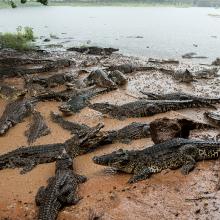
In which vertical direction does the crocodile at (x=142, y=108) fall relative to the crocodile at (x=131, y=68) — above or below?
above

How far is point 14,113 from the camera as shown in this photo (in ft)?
45.8

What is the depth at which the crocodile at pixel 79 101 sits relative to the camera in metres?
14.1

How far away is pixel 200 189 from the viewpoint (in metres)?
8.41

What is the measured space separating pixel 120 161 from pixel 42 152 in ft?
7.49

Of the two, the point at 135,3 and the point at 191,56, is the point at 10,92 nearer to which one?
the point at 191,56

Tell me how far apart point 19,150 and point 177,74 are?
10534mm

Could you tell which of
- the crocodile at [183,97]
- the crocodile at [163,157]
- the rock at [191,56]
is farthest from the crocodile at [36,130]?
the rock at [191,56]

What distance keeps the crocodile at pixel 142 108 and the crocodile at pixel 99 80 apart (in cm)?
322

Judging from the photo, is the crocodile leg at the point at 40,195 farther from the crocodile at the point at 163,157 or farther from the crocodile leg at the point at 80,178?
the crocodile at the point at 163,157

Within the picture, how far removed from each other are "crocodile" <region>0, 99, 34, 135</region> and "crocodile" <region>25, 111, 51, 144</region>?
0.67m

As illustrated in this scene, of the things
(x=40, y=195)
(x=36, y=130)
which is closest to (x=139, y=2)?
(x=36, y=130)

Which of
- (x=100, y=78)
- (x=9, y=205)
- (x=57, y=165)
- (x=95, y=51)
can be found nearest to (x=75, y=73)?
(x=100, y=78)

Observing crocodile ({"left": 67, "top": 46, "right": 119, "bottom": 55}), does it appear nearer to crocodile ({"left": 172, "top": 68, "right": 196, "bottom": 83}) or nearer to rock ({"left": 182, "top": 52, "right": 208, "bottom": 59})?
rock ({"left": 182, "top": 52, "right": 208, "bottom": 59})

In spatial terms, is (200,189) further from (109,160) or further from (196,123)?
(196,123)
